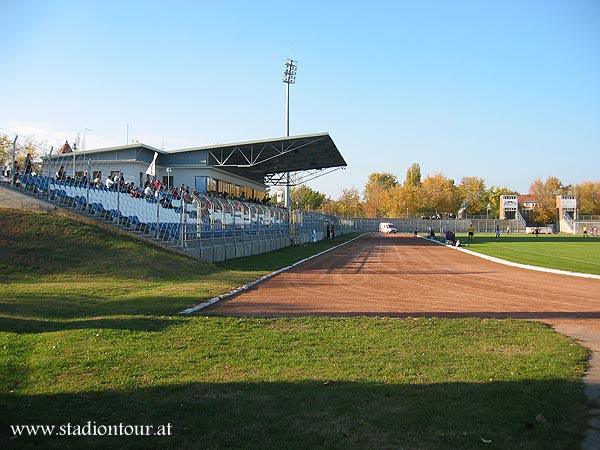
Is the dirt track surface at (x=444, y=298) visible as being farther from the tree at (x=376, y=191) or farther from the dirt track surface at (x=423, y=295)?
the tree at (x=376, y=191)

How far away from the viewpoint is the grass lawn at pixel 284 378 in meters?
5.37

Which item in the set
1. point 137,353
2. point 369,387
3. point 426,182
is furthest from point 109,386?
point 426,182

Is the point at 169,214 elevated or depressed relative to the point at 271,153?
depressed

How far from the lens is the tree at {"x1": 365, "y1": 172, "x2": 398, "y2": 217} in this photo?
137 meters

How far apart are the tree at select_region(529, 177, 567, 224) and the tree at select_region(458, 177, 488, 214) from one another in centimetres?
1261

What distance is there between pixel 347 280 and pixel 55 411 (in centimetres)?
1466

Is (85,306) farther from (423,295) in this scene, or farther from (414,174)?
(414,174)

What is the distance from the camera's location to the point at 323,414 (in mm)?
5805

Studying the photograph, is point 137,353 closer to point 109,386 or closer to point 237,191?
point 109,386

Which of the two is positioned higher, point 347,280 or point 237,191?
point 237,191

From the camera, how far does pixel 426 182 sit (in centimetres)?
13812

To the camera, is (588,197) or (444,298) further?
(588,197)

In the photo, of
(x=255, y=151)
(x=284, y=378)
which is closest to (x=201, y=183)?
(x=255, y=151)

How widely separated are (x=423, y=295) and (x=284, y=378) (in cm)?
951
